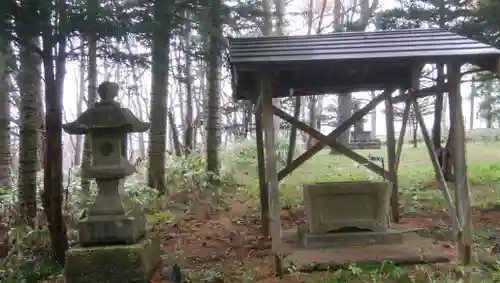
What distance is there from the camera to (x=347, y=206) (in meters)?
6.59

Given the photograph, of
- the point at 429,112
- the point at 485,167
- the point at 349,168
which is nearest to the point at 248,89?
the point at 349,168

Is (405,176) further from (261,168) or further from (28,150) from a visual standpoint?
(28,150)

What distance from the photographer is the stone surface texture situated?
652cm

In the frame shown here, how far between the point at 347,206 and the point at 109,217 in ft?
11.1

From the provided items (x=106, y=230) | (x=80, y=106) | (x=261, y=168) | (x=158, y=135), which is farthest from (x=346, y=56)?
(x=80, y=106)

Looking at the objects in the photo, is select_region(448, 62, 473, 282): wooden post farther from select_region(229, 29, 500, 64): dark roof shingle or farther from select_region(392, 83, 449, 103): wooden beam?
select_region(229, 29, 500, 64): dark roof shingle

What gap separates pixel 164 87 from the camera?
9.54 m

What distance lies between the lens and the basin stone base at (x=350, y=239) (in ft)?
21.0

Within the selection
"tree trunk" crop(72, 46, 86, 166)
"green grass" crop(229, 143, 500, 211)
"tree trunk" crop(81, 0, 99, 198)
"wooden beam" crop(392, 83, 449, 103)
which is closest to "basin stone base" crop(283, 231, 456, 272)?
"wooden beam" crop(392, 83, 449, 103)

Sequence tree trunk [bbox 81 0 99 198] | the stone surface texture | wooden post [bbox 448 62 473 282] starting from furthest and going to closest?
the stone surface texture < wooden post [bbox 448 62 473 282] < tree trunk [bbox 81 0 99 198]

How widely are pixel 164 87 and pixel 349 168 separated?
712 cm

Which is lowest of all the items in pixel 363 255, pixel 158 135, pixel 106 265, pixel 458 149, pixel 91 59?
pixel 363 255

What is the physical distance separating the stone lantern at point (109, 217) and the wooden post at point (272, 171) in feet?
4.99

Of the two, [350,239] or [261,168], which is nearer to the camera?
[350,239]
